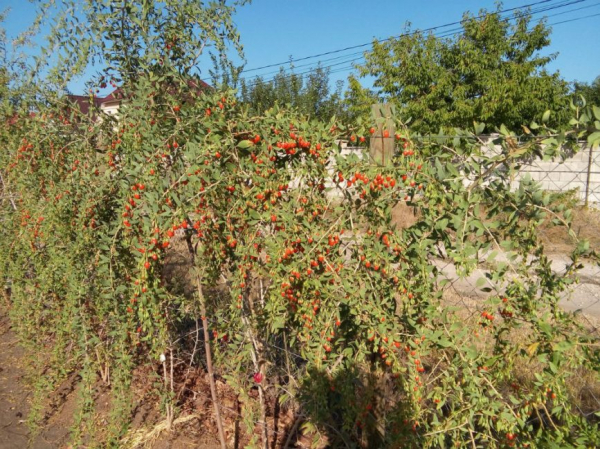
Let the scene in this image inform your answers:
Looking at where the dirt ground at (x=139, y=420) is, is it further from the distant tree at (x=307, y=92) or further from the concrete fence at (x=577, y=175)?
the distant tree at (x=307, y=92)

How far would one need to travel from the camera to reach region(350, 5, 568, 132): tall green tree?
1056cm

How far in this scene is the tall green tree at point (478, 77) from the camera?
1056 cm

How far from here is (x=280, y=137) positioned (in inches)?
67.3

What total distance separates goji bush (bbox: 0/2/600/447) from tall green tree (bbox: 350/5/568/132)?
9.26 metres

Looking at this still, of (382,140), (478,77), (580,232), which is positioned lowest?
(382,140)

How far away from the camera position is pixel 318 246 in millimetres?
1578

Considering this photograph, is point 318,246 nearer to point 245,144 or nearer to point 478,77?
point 245,144

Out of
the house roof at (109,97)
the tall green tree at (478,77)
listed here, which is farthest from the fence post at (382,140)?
the tall green tree at (478,77)

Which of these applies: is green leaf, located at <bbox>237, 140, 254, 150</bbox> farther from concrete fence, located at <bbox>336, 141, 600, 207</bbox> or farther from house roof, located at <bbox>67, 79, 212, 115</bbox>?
concrete fence, located at <bbox>336, 141, 600, 207</bbox>

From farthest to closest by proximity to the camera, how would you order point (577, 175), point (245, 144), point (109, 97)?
1. point (577, 175)
2. point (109, 97)
3. point (245, 144)

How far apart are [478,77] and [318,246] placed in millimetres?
10677

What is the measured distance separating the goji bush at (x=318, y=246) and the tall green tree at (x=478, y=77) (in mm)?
9258

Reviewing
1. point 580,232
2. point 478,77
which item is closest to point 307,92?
point 478,77

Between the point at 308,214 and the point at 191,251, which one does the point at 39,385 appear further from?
the point at 308,214
